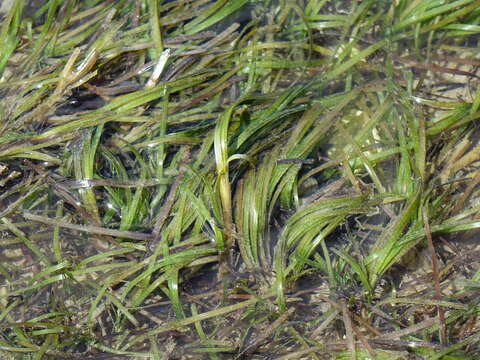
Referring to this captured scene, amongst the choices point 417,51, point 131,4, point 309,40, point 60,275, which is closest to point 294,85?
point 309,40

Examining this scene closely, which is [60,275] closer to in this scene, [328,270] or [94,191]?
[94,191]

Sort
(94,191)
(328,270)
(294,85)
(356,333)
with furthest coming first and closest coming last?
(294,85) → (94,191) → (328,270) → (356,333)

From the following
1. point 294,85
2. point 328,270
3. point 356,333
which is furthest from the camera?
point 294,85

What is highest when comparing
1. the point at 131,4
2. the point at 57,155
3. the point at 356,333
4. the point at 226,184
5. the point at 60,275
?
the point at 131,4

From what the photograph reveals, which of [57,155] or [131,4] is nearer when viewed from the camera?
[57,155]

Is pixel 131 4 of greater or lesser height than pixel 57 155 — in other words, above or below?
above

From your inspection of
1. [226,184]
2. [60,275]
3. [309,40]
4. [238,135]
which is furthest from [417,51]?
[60,275]

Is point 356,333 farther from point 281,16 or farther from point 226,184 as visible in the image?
point 281,16
